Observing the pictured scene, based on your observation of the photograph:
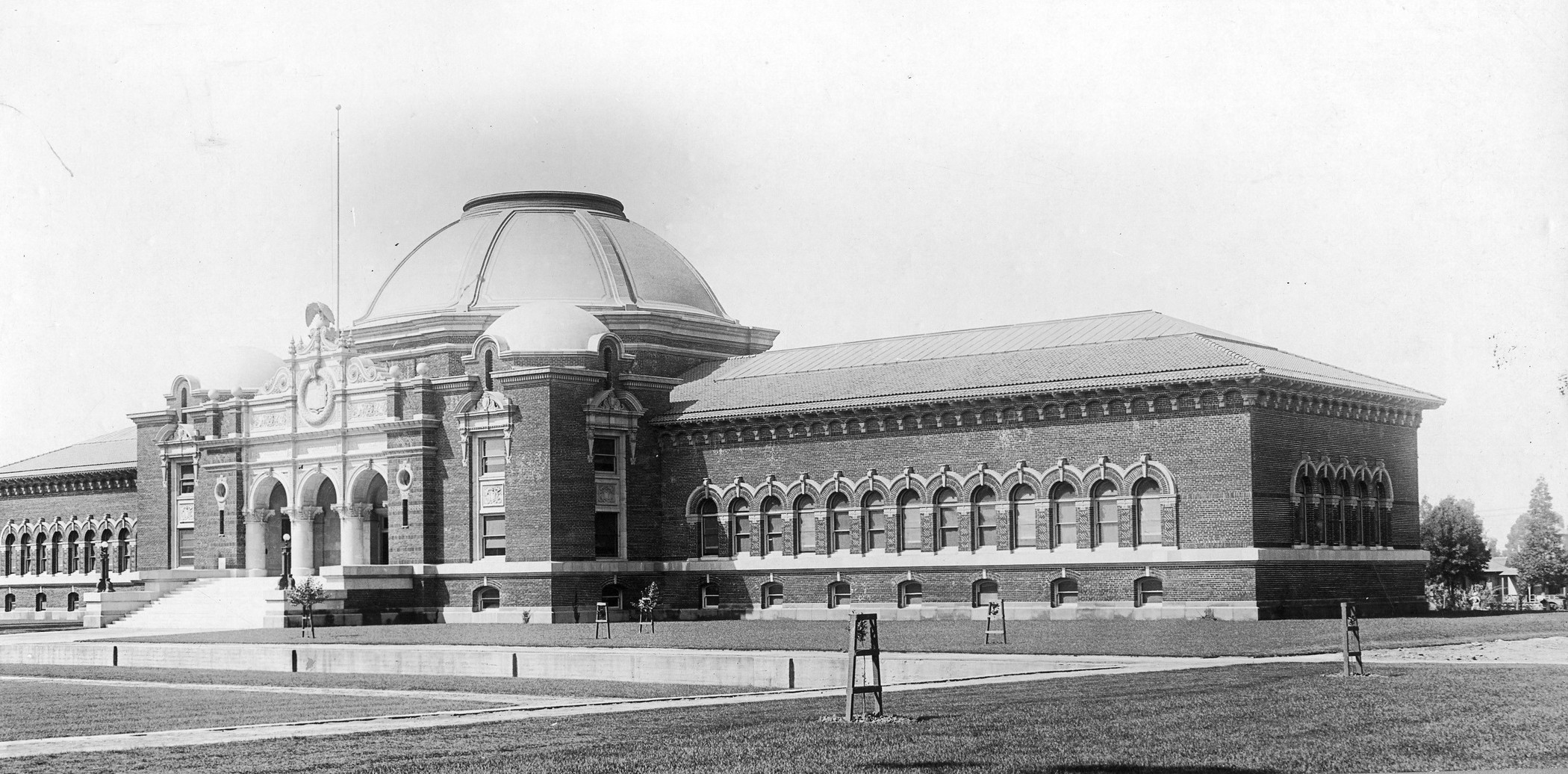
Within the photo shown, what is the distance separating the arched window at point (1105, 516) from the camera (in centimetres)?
5009

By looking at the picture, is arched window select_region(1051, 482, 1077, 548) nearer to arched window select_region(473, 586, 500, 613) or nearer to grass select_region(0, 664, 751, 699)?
arched window select_region(473, 586, 500, 613)

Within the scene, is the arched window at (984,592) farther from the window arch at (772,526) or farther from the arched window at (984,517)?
the window arch at (772,526)

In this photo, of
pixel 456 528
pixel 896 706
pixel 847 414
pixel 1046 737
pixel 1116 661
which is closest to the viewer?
pixel 1046 737

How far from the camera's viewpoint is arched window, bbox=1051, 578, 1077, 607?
50656 mm

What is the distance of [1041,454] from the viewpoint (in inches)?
2024

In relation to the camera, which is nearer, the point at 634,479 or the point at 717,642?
the point at 717,642

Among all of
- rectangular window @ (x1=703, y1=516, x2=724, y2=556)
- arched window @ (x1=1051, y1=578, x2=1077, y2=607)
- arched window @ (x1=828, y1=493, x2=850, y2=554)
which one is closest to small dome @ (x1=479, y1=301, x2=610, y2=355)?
rectangular window @ (x1=703, y1=516, x2=724, y2=556)

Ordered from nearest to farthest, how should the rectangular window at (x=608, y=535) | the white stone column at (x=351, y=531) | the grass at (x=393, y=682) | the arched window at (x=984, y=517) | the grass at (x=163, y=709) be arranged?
the grass at (x=163, y=709)
the grass at (x=393, y=682)
the arched window at (x=984, y=517)
the rectangular window at (x=608, y=535)
the white stone column at (x=351, y=531)

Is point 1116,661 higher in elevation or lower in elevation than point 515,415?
lower

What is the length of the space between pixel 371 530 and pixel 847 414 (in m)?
17.3

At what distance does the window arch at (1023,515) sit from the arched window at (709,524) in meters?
11.0

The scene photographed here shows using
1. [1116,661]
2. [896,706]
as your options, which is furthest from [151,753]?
[1116,661]

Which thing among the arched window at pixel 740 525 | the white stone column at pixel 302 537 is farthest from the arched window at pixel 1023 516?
the white stone column at pixel 302 537

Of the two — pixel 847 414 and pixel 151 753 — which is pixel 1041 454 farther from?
pixel 151 753
